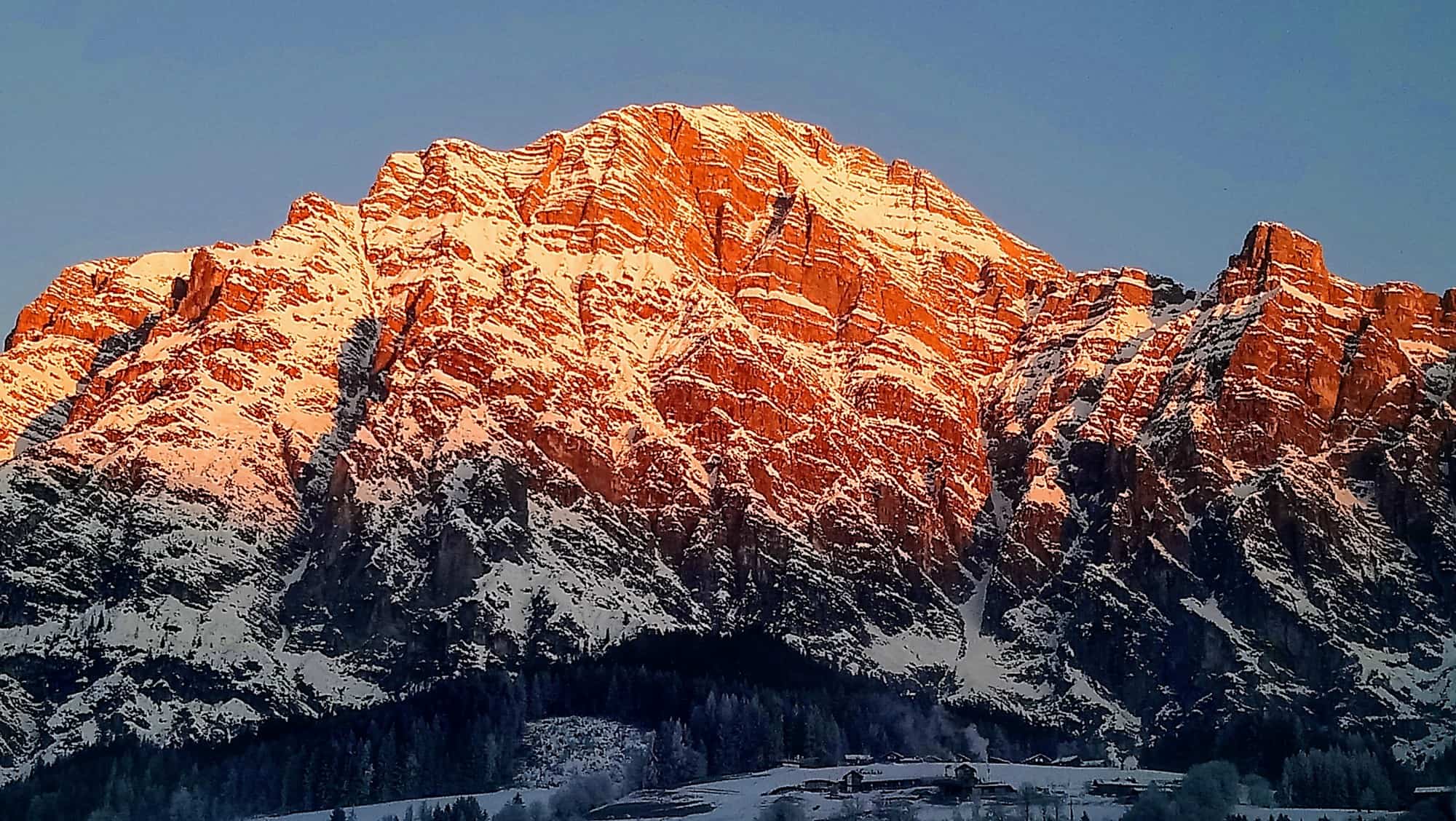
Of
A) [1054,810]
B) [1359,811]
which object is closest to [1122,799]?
[1054,810]

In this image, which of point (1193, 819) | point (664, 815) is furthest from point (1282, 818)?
point (664, 815)

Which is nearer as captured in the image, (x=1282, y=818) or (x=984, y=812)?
(x=1282, y=818)

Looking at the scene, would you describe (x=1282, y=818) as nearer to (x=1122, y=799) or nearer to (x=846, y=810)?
(x=1122, y=799)

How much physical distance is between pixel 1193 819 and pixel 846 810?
3299 centimetres

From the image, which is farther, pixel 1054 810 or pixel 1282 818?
pixel 1054 810

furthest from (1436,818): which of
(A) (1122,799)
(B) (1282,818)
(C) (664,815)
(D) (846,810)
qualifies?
(C) (664,815)

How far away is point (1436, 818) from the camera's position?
174000 millimetres

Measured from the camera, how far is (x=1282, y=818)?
590 ft

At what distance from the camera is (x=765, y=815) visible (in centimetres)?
19538

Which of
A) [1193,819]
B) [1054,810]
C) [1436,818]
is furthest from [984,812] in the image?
[1436,818]

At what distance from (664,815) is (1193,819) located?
48858 millimetres

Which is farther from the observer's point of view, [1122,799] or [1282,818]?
[1122,799]

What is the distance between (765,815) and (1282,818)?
4433 cm

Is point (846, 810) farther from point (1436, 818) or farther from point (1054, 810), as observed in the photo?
point (1436, 818)
